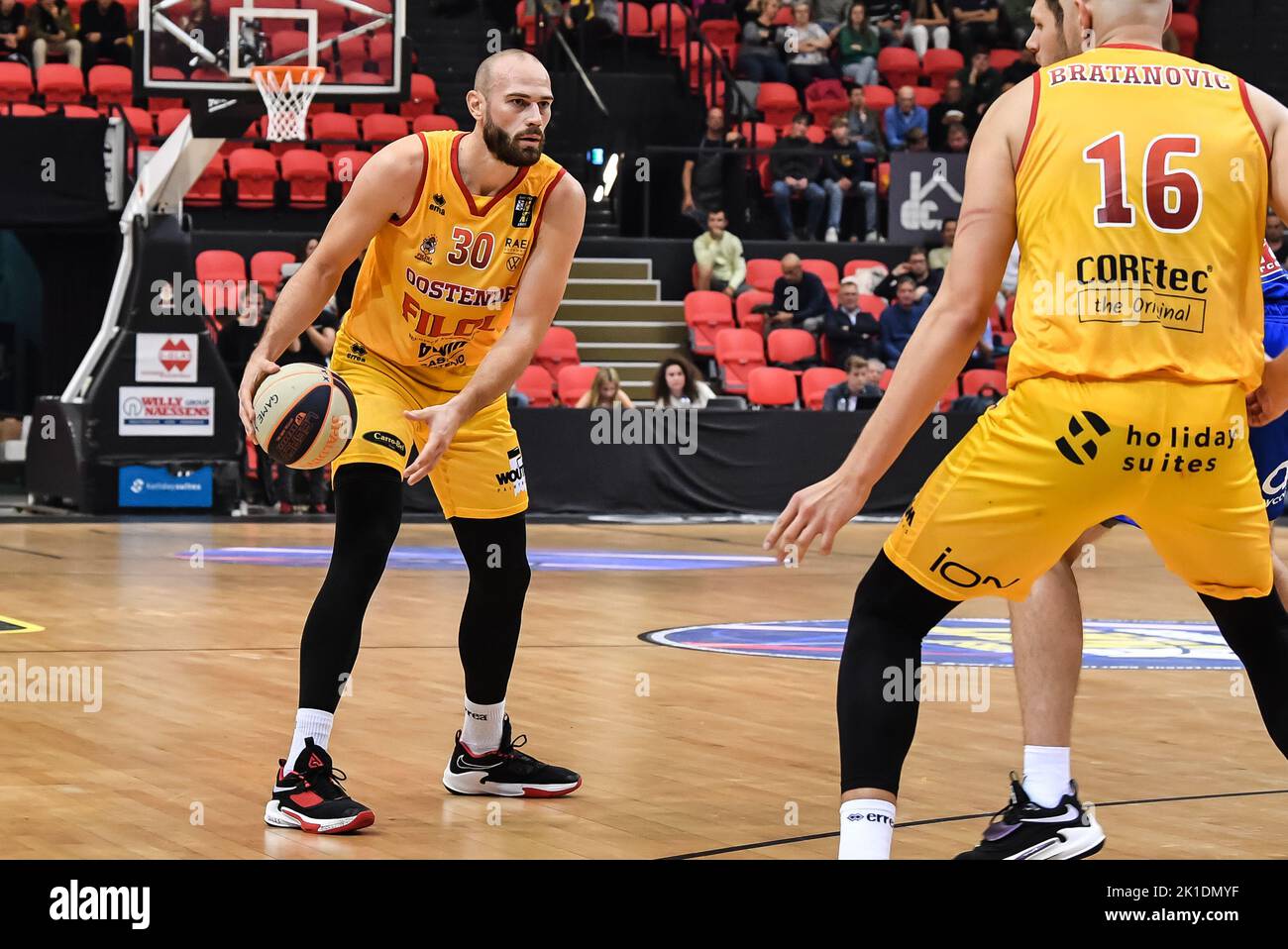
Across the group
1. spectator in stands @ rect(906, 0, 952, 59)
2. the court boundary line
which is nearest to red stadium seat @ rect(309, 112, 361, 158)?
spectator in stands @ rect(906, 0, 952, 59)

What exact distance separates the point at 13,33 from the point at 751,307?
801cm

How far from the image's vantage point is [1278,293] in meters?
5.42

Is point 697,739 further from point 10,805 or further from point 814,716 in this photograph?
point 10,805

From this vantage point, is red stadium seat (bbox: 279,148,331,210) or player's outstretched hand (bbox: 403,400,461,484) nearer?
player's outstretched hand (bbox: 403,400,461,484)

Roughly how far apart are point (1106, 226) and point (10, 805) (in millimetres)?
3120

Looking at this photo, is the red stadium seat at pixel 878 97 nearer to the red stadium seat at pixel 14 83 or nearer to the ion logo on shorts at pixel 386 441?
the red stadium seat at pixel 14 83

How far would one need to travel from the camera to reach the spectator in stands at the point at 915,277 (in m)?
18.6

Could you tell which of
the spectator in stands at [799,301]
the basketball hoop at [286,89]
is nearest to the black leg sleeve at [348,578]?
the basketball hoop at [286,89]

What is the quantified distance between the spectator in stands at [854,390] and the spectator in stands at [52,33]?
8375mm

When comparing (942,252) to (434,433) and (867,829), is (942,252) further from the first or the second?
(867,829)

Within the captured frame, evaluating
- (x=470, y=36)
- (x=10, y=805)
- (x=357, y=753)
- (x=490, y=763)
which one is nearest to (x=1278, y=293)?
(x=490, y=763)

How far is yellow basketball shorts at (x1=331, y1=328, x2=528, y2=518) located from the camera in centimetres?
520

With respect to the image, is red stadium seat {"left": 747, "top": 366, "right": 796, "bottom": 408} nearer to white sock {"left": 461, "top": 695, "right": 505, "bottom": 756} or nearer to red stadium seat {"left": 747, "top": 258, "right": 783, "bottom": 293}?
red stadium seat {"left": 747, "top": 258, "right": 783, "bottom": 293}

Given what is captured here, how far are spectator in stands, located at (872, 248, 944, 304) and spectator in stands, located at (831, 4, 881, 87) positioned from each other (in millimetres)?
3858
